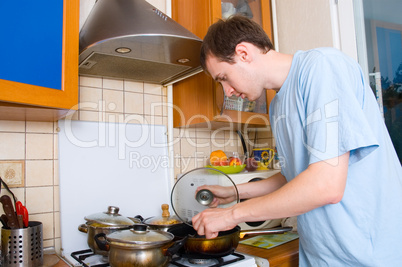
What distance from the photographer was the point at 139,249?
0.88 metres

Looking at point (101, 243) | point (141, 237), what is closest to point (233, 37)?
point (141, 237)

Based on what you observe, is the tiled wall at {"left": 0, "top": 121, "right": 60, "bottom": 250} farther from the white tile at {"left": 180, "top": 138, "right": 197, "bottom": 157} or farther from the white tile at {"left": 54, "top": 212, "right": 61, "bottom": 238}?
the white tile at {"left": 180, "top": 138, "right": 197, "bottom": 157}

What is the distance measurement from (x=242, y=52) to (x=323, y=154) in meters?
0.40

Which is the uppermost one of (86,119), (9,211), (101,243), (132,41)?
(132,41)

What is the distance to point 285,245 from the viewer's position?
4.33 feet

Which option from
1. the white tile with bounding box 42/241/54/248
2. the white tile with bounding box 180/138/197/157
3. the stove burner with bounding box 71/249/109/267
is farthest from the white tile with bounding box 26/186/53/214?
the white tile with bounding box 180/138/197/157

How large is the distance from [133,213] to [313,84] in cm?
98

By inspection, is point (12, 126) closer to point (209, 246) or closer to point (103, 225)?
point (103, 225)

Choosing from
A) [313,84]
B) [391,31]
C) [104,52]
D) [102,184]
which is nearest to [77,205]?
[102,184]

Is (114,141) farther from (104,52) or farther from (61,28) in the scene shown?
(61,28)

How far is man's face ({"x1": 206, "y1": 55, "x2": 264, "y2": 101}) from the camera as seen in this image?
997mm

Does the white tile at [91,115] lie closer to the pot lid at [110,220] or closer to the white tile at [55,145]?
the white tile at [55,145]

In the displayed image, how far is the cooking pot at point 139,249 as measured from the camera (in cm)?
87

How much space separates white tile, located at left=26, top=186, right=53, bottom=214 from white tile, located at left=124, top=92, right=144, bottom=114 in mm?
491
